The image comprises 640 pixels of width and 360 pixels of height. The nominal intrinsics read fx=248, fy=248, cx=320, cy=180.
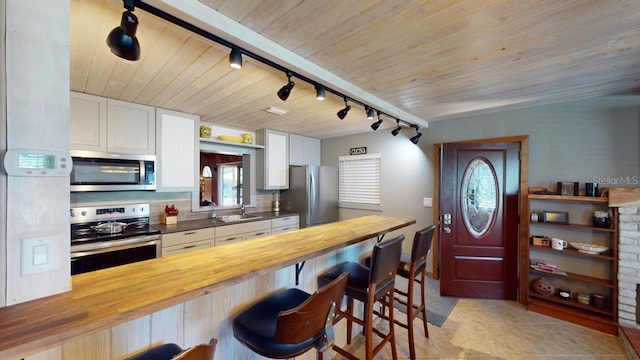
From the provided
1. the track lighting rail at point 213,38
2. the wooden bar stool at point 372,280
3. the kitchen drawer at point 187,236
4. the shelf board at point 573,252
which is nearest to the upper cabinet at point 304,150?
the kitchen drawer at point 187,236

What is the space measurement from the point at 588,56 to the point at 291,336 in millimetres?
2753

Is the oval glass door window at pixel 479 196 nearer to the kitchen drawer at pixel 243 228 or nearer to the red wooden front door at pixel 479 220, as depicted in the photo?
the red wooden front door at pixel 479 220

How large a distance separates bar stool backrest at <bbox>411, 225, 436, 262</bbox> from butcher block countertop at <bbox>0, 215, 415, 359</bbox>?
696 millimetres

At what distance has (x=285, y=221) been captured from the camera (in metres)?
4.18

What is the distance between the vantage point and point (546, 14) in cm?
139

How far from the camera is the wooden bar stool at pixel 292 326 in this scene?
104 cm

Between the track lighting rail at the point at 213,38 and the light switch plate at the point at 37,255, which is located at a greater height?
the track lighting rail at the point at 213,38

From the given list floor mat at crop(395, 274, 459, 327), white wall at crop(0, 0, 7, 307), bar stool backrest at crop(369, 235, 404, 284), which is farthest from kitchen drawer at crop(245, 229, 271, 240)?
white wall at crop(0, 0, 7, 307)

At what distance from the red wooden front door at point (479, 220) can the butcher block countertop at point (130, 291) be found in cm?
235

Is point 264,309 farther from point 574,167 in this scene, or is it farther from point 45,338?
point 574,167

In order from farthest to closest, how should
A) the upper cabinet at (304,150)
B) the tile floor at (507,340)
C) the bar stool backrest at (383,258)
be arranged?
the upper cabinet at (304,150)
the tile floor at (507,340)
the bar stool backrest at (383,258)

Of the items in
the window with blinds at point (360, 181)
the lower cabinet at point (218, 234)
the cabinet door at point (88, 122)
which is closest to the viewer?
the cabinet door at point (88, 122)

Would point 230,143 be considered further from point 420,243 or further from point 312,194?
point 420,243

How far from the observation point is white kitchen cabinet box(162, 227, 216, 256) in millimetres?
2811
